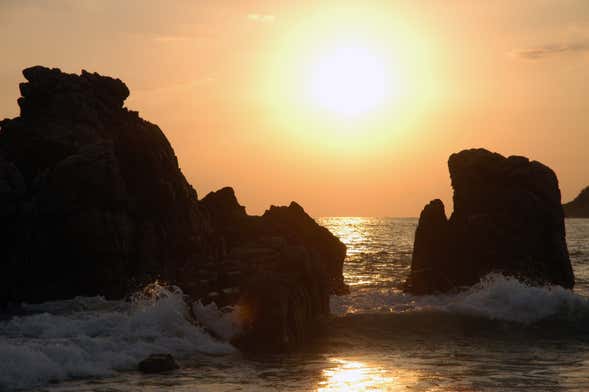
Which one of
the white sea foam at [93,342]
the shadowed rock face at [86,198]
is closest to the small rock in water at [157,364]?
the white sea foam at [93,342]

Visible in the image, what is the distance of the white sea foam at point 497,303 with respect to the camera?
4353 cm

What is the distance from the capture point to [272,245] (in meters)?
43.2

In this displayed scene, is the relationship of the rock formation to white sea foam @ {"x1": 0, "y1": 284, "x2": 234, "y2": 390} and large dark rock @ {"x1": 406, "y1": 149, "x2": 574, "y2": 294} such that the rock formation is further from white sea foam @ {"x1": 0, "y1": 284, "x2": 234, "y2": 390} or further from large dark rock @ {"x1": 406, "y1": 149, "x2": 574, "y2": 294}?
large dark rock @ {"x1": 406, "y1": 149, "x2": 574, "y2": 294}

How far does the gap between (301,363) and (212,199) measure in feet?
107

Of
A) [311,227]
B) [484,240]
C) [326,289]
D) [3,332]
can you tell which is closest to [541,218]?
[484,240]

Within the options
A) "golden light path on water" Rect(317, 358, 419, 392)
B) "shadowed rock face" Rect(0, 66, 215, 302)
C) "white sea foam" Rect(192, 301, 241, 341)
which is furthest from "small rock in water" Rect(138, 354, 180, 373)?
"shadowed rock face" Rect(0, 66, 215, 302)

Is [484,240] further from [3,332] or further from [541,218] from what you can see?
[3,332]

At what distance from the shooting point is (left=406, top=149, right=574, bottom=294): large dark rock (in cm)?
5328

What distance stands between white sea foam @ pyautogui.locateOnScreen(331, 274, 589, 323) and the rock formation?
4252 millimetres

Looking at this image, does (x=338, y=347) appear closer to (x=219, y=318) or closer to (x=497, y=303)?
(x=219, y=318)

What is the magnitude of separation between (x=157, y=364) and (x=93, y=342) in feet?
11.6

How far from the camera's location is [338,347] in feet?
109

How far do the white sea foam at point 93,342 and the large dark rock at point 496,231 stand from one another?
22.6 meters

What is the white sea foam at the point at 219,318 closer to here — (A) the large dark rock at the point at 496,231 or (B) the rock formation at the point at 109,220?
(B) the rock formation at the point at 109,220
